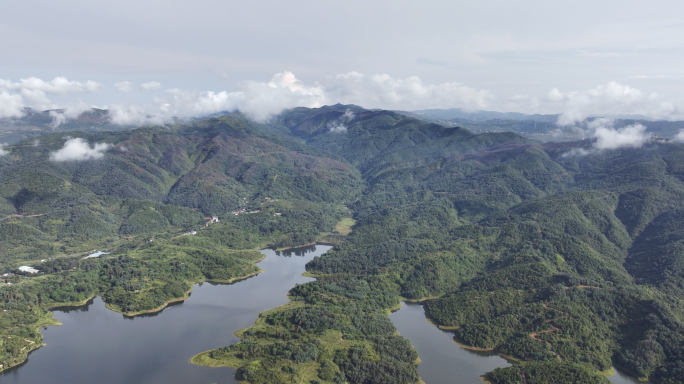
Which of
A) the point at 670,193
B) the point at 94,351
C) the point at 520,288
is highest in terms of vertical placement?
the point at 670,193

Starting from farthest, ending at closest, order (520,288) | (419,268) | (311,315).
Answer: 1. (419,268)
2. (520,288)
3. (311,315)

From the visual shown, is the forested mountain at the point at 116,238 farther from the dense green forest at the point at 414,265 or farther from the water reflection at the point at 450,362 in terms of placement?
the water reflection at the point at 450,362

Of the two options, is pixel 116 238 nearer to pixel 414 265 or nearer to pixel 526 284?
pixel 414 265

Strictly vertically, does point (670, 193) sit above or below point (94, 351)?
above

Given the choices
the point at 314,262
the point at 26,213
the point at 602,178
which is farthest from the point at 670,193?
the point at 26,213

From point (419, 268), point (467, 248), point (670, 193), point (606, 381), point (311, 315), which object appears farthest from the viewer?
point (670, 193)

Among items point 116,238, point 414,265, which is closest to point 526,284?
point 414,265

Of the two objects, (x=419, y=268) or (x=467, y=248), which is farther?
(x=467, y=248)

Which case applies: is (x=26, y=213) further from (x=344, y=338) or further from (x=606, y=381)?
(x=606, y=381)

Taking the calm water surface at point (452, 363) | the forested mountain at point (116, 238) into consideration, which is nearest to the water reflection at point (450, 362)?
the calm water surface at point (452, 363)
